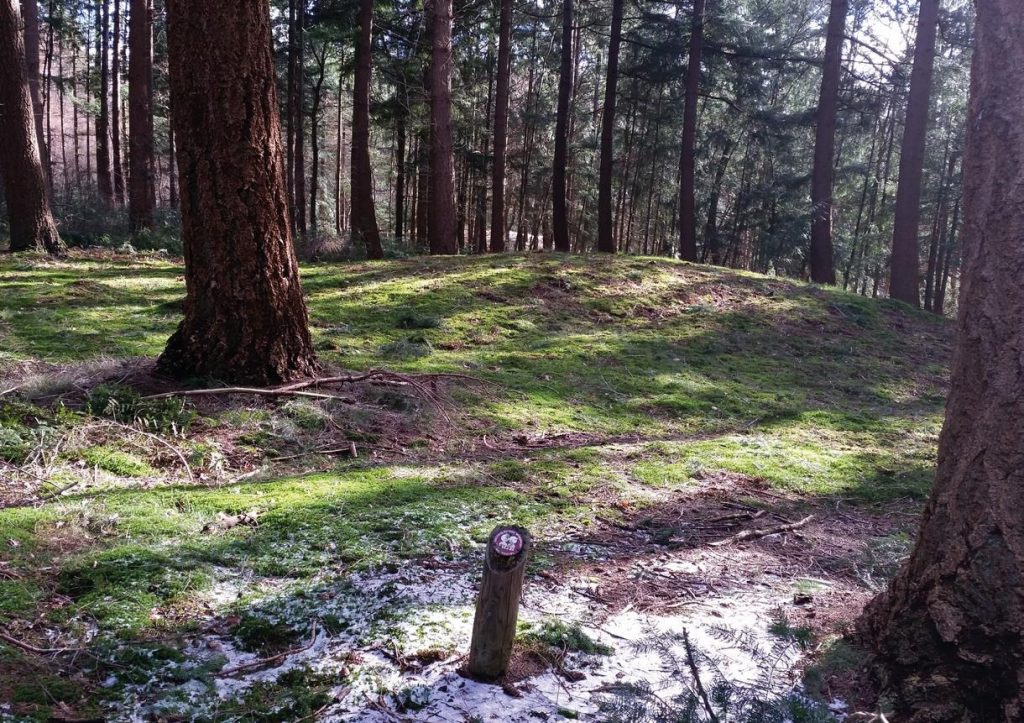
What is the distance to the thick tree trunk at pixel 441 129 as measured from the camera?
1382 cm

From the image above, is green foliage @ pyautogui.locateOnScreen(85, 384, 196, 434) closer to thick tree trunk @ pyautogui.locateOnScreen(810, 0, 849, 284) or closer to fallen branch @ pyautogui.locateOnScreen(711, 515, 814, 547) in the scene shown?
fallen branch @ pyautogui.locateOnScreen(711, 515, 814, 547)

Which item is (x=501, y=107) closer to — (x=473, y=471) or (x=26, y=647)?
(x=473, y=471)

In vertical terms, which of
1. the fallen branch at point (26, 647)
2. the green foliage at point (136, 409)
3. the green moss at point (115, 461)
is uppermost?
the green foliage at point (136, 409)

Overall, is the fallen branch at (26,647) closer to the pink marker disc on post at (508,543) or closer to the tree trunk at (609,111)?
the pink marker disc on post at (508,543)

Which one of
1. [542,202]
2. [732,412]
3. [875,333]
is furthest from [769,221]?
[732,412]

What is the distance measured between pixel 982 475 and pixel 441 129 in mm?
13219

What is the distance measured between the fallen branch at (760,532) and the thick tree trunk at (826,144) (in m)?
13.8

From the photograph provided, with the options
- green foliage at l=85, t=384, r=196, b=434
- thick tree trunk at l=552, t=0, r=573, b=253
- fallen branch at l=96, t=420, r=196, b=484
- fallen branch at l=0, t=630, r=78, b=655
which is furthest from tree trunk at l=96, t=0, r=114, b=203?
fallen branch at l=0, t=630, r=78, b=655

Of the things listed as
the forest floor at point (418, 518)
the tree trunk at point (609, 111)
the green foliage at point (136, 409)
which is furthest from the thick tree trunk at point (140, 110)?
the green foliage at point (136, 409)

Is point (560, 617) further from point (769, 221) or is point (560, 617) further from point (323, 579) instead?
point (769, 221)

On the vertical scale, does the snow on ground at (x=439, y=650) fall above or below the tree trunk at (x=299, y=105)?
below

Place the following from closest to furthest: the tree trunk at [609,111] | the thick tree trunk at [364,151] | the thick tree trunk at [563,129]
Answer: the thick tree trunk at [364,151] < the thick tree trunk at [563,129] < the tree trunk at [609,111]

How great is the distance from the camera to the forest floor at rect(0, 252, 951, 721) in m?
2.71

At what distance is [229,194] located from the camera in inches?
218
